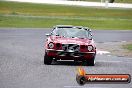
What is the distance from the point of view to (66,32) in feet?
65.0

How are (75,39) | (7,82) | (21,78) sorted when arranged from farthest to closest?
1. (75,39)
2. (21,78)
3. (7,82)

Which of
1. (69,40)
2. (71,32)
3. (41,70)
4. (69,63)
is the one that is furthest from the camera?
(71,32)

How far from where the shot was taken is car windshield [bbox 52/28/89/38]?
64.3ft

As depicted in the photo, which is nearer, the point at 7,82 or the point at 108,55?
the point at 7,82

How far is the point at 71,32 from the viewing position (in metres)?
19.9

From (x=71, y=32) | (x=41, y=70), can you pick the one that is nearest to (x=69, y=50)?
(x=71, y=32)

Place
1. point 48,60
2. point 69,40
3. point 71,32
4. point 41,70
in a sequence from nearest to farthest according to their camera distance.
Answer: point 41,70, point 48,60, point 69,40, point 71,32

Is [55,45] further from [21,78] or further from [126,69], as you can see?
[21,78]

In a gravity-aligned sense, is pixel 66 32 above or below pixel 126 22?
above

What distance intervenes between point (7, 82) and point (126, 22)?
157ft

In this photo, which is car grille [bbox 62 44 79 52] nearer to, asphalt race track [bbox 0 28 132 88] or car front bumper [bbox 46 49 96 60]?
car front bumper [bbox 46 49 96 60]

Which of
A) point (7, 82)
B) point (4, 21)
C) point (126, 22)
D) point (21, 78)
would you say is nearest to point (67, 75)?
point (21, 78)

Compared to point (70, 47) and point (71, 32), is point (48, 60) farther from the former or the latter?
point (71, 32)

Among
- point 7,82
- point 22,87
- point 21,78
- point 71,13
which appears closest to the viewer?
point 22,87
